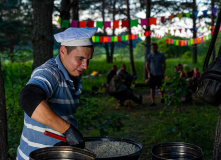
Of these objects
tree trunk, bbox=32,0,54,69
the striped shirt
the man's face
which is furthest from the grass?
the man's face

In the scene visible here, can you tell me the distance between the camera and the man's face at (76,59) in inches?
82.0

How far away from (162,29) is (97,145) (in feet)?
50.7

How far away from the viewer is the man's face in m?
2.08

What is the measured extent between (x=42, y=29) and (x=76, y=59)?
241 centimetres

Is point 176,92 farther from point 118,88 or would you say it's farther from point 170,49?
point 170,49

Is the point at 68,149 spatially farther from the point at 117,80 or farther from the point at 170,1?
the point at 170,1

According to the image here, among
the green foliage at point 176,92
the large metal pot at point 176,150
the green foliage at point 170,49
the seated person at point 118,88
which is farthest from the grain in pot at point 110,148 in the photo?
the green foliage at point 170,49

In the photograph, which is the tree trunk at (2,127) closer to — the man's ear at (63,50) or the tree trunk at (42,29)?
the tree trunk at (42,29)

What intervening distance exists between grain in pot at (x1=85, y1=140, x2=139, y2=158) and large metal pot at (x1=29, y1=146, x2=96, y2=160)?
3.03ft

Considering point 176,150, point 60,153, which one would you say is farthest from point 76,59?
point 176,150

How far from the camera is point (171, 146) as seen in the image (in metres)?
2.62

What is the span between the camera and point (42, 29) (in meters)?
4.30

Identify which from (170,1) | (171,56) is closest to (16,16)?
(171,56)

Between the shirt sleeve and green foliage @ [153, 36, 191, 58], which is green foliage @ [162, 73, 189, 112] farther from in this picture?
green foliage @ [153, 36, 191, 58]
